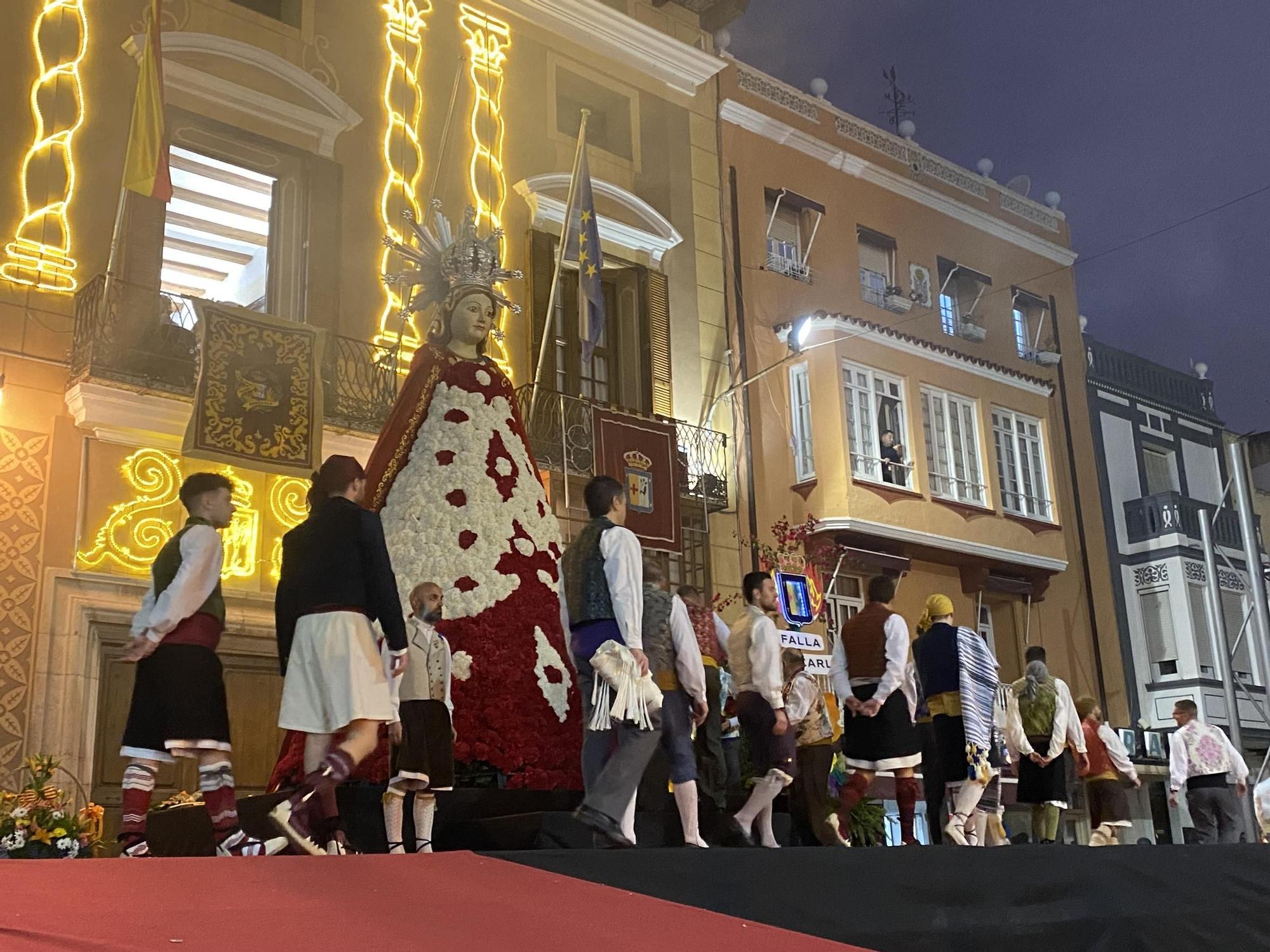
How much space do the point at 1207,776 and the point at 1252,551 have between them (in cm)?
366

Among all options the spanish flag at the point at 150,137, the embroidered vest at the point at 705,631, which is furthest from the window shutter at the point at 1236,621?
the spanish flag at the point at 150,137

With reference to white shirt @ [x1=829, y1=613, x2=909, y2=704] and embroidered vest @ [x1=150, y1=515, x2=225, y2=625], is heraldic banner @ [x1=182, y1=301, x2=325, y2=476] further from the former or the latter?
white shirt @ [x1=829, y1=613, x2=909, y2=704]

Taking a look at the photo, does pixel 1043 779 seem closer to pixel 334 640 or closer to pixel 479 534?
pixel 479 534

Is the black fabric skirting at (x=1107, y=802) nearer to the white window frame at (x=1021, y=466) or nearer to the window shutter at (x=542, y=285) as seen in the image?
the window shutter at (x=542, y=285)

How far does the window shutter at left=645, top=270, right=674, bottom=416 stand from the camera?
15078mm

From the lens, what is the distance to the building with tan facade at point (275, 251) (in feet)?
34.1

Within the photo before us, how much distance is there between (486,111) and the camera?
47.4 ft

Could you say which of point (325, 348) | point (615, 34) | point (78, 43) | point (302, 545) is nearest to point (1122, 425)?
point (615, 34)

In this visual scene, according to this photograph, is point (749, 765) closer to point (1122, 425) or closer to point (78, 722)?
point (78, 722)

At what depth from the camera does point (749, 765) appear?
894cm

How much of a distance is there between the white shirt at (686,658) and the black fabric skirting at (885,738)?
1588 millimetres

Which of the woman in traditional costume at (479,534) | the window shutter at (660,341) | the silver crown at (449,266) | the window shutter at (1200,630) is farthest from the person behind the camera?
the window shutter at (1200,630)

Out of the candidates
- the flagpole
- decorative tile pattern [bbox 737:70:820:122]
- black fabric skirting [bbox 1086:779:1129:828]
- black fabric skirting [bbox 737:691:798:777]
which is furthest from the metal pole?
black fabric skirting [bbox 737:691:798:777]

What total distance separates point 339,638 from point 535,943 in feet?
6.24
